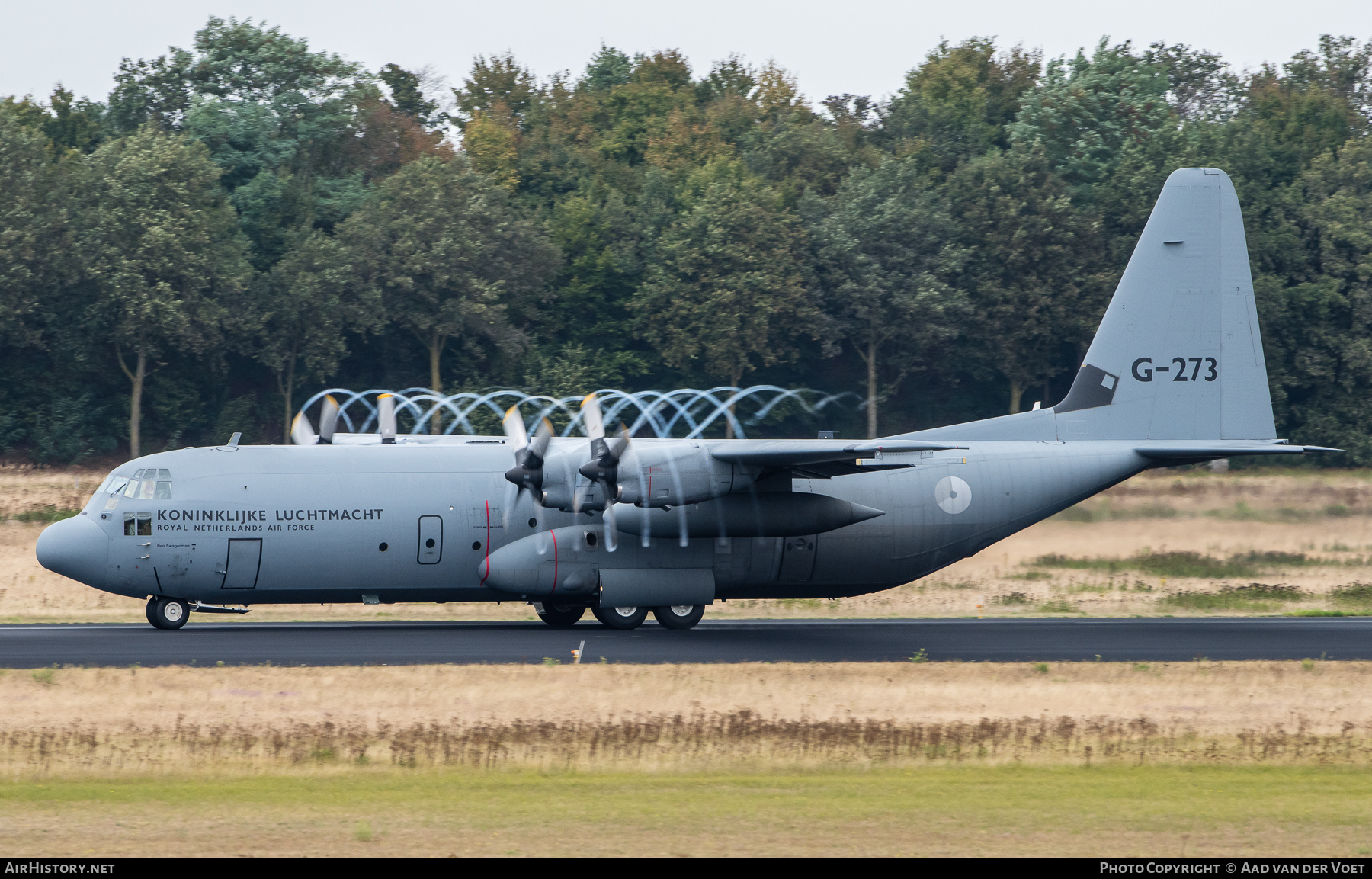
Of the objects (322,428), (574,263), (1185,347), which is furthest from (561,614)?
(574,263)

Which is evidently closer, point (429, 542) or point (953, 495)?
point (429, 542)

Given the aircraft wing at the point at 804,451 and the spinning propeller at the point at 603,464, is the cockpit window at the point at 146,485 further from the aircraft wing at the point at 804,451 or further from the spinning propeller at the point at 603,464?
the aircraft wing at the point at 804,451

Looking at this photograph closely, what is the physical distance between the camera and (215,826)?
1226cm

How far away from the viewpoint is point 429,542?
25.8 meters

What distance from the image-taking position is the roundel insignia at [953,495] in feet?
89.6

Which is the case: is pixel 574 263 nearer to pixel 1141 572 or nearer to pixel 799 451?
pixel 1141 572

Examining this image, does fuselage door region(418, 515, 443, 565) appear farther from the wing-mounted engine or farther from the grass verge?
the grass verge

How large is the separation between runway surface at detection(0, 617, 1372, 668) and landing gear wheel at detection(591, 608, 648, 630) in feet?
0.60

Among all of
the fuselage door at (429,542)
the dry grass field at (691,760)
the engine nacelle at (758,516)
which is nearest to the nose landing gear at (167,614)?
the fuselage door at (429,542)

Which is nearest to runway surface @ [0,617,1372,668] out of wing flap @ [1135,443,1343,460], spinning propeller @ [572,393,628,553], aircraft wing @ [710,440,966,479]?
spinning propeller @ [572,393,628,553]

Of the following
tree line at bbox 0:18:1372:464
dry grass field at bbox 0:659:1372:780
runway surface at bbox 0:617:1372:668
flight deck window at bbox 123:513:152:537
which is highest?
tree line at bbox 0:18:1372:464

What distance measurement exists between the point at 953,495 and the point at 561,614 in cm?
783

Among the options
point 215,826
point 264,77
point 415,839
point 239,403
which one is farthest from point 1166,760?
point 264,77

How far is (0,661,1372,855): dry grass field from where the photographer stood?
12.0m
